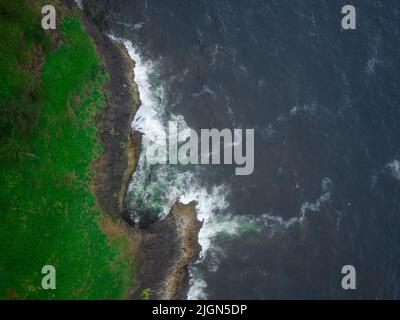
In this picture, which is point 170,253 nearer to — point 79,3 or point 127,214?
point 127,214

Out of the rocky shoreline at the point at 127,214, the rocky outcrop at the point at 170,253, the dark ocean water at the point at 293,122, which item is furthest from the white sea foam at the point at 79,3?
the rocky outcrop at the point at 170,253

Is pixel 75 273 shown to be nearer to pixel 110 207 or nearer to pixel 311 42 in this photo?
pixel 110 207

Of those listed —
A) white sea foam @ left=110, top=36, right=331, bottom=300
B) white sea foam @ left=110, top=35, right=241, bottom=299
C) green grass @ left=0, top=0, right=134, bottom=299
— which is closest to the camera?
green grass @ left=0, top=0, right=134, bottom=299

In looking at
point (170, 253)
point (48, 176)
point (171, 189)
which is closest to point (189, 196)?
point (171, 189)

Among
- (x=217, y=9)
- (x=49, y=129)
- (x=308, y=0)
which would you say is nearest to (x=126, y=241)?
(x=49, y=129)

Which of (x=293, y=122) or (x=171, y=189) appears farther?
(x=293, y=122)

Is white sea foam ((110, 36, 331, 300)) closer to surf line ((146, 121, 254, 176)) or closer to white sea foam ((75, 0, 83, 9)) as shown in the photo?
surf line ((146, 121, 254, 176))

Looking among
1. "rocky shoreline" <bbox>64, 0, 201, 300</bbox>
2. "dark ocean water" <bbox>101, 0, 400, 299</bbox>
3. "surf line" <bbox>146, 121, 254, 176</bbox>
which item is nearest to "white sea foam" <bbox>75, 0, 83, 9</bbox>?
"dark ocean water" <bbox>101, 0, 400, 299</bbox>
